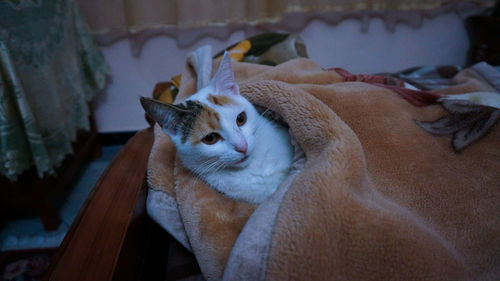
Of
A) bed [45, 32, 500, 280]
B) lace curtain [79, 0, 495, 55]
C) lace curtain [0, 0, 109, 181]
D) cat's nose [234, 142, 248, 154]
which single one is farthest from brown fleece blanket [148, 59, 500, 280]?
lace curtain [79, 0, 495, 55]

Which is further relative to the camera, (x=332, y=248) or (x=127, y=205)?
(x=127, y=205)

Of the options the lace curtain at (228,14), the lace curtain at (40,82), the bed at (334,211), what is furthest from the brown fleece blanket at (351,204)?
the lace curtain at (228,14)

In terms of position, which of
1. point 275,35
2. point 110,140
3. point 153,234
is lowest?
point 110,140

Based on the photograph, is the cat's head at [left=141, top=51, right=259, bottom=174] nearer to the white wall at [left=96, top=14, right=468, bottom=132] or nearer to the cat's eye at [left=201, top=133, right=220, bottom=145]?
the cat's eye at [left=201, top=133, right=220, bottom=145]

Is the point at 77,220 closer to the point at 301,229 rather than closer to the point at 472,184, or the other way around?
the point at 301,229

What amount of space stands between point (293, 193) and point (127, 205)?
340 millimetres

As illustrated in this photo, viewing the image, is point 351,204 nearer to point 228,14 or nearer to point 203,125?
point 203,125

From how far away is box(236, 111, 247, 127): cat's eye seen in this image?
0.63m

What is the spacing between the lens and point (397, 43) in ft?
5.79

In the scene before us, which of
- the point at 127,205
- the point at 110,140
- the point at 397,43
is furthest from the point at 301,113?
the point at 110,140

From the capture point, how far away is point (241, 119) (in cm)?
63

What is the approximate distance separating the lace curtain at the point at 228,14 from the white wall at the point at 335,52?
7 cm

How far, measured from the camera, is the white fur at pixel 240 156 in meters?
0.58

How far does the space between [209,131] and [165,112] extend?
0.10 metres
